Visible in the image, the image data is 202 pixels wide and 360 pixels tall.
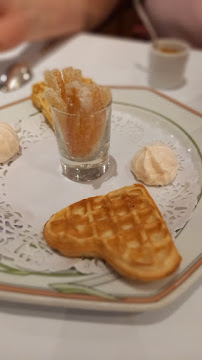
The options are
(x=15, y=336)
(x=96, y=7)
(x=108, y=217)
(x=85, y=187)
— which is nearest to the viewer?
(x=15, y=336)

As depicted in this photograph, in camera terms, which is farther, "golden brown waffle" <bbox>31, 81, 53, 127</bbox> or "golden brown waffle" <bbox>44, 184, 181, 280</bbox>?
"golden brown waffle" <bbox>31, 81, 53, 127</bbox>

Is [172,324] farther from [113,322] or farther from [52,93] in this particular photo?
[52,93]

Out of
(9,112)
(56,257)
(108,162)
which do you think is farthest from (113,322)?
(9,112)

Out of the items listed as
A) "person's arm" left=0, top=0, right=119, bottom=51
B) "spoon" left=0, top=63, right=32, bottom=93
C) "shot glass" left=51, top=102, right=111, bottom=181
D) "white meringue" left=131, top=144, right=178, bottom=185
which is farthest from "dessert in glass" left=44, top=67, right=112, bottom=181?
"person's arm" left=0, top=0, right=119, bottom=51

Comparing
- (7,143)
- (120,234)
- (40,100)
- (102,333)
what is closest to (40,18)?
(40,100)

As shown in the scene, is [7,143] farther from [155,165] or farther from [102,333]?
[102,333]

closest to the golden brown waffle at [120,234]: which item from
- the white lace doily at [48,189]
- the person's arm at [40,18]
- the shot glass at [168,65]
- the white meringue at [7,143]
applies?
the white lace doily at [48,189]

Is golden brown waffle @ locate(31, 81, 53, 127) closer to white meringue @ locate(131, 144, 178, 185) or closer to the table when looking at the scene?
white meringue @ locate(131, 144, 178, 185)
